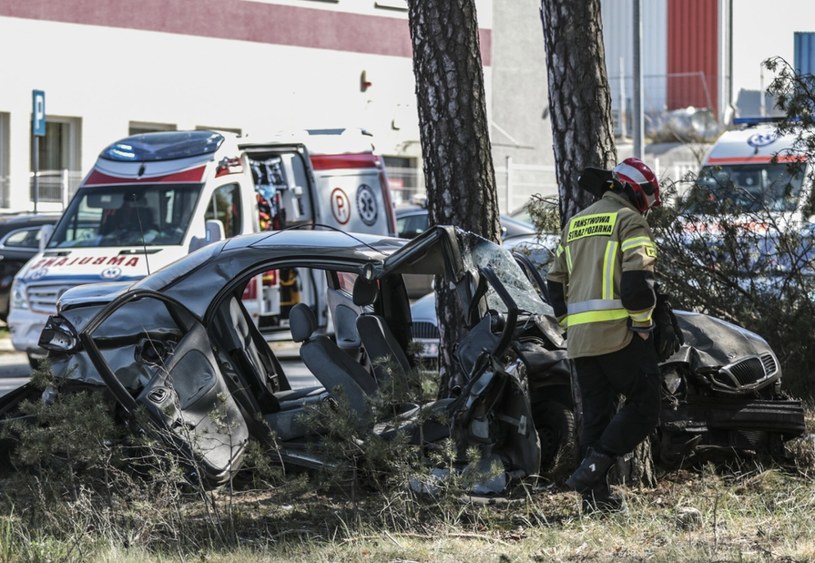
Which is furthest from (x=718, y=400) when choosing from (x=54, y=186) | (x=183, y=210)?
(x=54, y=186)

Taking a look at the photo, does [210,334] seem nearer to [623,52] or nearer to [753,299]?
[753,299]

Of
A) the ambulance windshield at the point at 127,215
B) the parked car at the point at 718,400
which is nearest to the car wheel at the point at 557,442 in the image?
the parked car at the point at 718,400

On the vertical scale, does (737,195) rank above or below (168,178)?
below

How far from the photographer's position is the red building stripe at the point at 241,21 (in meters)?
26.7

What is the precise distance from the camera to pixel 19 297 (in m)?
13.4

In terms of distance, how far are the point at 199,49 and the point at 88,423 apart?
76.1 ft

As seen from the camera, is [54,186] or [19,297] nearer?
[19,297]

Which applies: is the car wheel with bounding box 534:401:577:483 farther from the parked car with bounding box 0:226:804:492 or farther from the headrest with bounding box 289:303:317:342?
the headrest with bounding box 289:303:317:342

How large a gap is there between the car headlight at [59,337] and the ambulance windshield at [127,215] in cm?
632

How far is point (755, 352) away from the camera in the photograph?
Result: 7516 millimetres

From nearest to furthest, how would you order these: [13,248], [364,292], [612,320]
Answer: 1. [612,320]
2. [364,292]
3. [13,248]

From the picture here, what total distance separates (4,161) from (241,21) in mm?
6280

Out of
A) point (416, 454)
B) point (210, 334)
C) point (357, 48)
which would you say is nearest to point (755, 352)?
point (416, 454)

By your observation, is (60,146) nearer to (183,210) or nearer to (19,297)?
(183,210)
